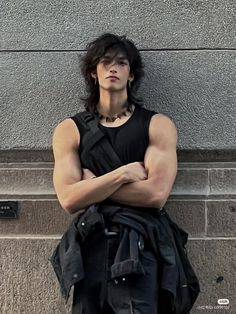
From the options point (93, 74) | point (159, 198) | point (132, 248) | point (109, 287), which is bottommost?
point (109, 287)

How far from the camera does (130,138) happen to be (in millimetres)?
3459

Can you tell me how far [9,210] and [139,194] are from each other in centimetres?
127

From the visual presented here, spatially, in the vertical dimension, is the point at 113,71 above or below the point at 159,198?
above

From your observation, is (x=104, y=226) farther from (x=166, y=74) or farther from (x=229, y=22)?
(x=229, y=22)

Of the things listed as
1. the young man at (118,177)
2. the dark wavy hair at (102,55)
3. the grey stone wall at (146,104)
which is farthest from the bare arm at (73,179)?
the grey stone wall at (146,104)

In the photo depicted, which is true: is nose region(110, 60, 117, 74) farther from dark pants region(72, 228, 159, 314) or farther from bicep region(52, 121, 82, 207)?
dark pants region(72, 228, 159, 314)

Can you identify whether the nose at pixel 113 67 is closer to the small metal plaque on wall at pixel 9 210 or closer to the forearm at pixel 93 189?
the forearm at pixel 93 189

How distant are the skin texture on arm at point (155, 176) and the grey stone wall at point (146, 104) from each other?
2.30 ft

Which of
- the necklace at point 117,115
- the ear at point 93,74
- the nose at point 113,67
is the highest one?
the nose at point 113,67

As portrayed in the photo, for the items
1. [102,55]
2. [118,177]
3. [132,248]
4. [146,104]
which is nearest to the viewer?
[132,248]

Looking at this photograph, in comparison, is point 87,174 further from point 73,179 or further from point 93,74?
point 93,74

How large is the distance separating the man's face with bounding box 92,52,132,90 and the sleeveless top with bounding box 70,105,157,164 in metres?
0.24

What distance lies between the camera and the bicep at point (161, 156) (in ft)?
11.1

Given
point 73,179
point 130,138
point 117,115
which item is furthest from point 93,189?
point 117,115
